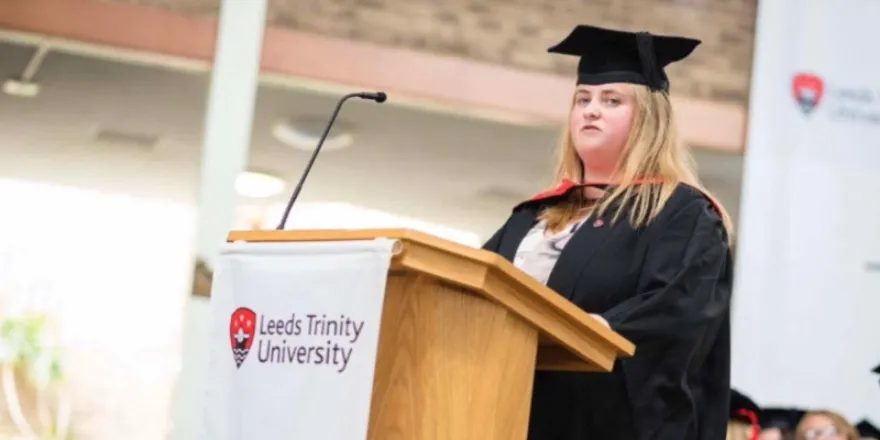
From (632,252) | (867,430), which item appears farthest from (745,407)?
(632,252)

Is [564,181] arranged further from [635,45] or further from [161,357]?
[161,357]

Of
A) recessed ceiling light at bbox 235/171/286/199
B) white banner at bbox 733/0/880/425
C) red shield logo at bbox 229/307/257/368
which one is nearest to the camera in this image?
red shield logo at bbox 229/307/257/368

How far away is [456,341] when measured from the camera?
5.97ft

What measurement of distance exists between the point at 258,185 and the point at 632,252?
3.66 meters

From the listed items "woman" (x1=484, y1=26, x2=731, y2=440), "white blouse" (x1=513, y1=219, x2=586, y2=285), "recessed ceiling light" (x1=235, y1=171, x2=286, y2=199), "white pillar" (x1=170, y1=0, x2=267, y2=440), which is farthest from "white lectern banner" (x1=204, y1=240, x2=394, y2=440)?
"recessed ceiling light" (x1=235, y1=171, x2=286, y2=199)

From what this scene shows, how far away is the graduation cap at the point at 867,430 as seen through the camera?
524 centimetres

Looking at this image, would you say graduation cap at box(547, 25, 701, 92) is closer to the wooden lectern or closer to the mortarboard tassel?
the mortarboard tassel

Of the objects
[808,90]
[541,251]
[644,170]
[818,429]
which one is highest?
[808,90]

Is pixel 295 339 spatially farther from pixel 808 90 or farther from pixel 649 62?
pixel 808 90

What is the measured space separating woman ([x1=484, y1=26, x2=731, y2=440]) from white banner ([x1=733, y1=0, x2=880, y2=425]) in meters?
2.87

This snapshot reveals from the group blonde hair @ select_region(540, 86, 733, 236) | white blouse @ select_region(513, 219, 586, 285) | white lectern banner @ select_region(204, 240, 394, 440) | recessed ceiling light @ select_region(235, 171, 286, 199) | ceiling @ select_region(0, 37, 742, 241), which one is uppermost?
ceiling @ select_region(0, 37, 742, 241)

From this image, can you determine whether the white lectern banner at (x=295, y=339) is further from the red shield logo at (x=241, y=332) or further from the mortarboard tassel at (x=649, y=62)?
the mortarboard tassel at (x=649, y=62)

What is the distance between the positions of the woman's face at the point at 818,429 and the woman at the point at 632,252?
9.60 feet

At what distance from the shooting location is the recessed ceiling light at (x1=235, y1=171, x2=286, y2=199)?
5.48 metres
